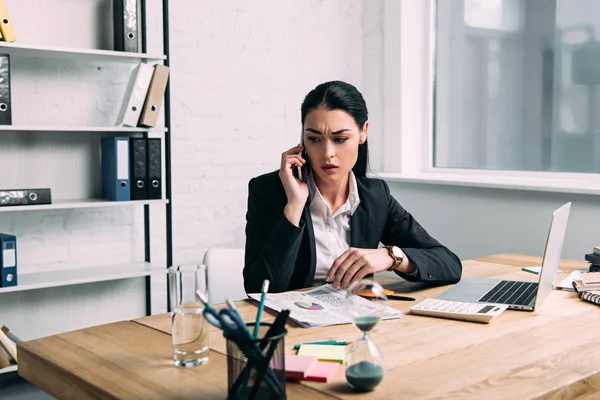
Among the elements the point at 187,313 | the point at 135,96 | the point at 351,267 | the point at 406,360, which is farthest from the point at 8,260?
the point at 406,360

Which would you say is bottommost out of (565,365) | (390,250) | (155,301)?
(155,301)

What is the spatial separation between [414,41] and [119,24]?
165 centimetres

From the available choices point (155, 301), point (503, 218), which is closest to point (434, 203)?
point (503, 218)

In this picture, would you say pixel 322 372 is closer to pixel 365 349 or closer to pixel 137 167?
pixel 365 349

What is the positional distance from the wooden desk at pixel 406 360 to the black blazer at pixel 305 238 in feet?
1.21

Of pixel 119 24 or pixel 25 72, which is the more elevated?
pixel 119 24

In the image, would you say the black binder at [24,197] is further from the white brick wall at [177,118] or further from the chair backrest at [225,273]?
the chair backrest at [225,273]

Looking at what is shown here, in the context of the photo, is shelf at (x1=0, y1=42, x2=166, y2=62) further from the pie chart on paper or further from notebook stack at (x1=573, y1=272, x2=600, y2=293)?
notebook stack at (x1=573, y1=272, x2=600, y2=293)

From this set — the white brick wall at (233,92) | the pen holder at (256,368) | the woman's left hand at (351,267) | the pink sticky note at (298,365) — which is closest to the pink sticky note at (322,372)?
the pink sticky note at (298,365)

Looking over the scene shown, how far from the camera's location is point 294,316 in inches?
59.8

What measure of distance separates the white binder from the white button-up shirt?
3.58 feet

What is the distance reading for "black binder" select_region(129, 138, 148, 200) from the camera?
9.80 feet

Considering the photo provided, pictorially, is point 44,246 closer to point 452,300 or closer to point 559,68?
point 452,300

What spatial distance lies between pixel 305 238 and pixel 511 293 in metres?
0.62
